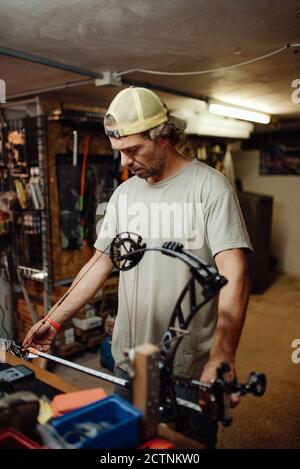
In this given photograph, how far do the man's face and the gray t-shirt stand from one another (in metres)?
0.08

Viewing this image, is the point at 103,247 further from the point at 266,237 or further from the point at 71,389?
the point at 266,237

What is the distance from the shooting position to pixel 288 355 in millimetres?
3807

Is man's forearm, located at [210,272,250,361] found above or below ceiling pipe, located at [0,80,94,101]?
below

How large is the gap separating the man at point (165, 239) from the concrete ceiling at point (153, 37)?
0.64m

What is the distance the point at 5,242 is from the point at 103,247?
2.31 m

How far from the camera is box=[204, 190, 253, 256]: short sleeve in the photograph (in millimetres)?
1354

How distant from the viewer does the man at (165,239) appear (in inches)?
52.5

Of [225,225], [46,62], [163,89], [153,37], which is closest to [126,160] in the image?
[225,225]

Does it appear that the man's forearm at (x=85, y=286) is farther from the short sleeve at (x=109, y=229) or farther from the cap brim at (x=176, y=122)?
the cap brim at (x=176, y=122)

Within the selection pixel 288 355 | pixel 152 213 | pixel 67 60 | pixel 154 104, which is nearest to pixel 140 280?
pixel 152 213

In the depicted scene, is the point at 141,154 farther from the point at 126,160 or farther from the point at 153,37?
the point at 153,37

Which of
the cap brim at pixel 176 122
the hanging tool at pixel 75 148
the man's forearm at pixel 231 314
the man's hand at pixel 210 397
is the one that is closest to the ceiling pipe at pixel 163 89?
the hanging tool at pixel 75 148

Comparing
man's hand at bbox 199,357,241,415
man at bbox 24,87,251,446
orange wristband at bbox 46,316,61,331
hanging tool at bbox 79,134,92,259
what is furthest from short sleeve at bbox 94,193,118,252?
hanging tool at bbox 79,134,92,259

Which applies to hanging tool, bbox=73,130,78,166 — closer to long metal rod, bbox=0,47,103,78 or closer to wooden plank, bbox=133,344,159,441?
long metal rod, bbox=0,47,103,78
